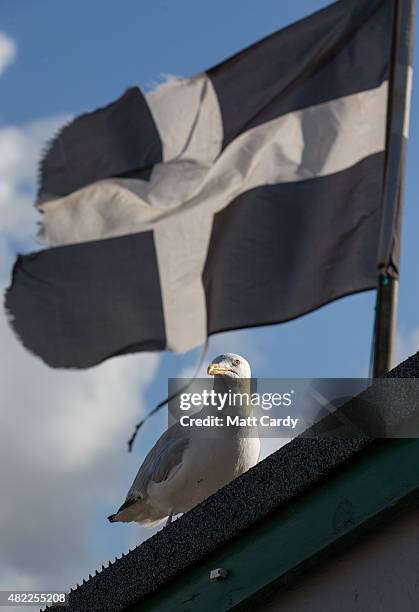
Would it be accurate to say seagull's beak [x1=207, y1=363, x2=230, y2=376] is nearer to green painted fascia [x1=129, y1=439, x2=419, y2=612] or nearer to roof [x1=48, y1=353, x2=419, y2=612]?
roof [x1=48, y1=353, x2=419, y2=612]

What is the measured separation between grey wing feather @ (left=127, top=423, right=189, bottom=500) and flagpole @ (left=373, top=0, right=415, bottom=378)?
1.15 meters

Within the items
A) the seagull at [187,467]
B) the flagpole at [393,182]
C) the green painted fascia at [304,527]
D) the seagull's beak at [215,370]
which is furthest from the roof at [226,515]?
the flagpole at [393,182]

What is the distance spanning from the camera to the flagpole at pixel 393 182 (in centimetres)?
717

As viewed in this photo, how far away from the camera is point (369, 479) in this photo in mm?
3490

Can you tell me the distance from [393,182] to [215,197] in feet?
5.31

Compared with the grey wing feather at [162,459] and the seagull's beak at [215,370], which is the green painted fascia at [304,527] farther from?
the seagull's beak at [215,370]

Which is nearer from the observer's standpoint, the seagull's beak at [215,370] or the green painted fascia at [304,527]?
the green painted fascia at [304,527]

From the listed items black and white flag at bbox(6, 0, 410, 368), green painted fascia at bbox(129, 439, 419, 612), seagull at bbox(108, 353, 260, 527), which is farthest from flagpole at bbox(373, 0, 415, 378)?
green painted fascia at bbox(129, 439, 419, 612)

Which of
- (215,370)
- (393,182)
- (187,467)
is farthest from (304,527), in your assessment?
(393,182)

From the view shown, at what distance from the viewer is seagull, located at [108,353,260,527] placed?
5844 mm

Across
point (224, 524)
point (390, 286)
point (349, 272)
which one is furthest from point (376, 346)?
point (224, 524)

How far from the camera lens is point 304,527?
362cm

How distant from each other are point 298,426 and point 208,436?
5.44ft

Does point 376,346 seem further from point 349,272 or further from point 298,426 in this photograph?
point 298,426
